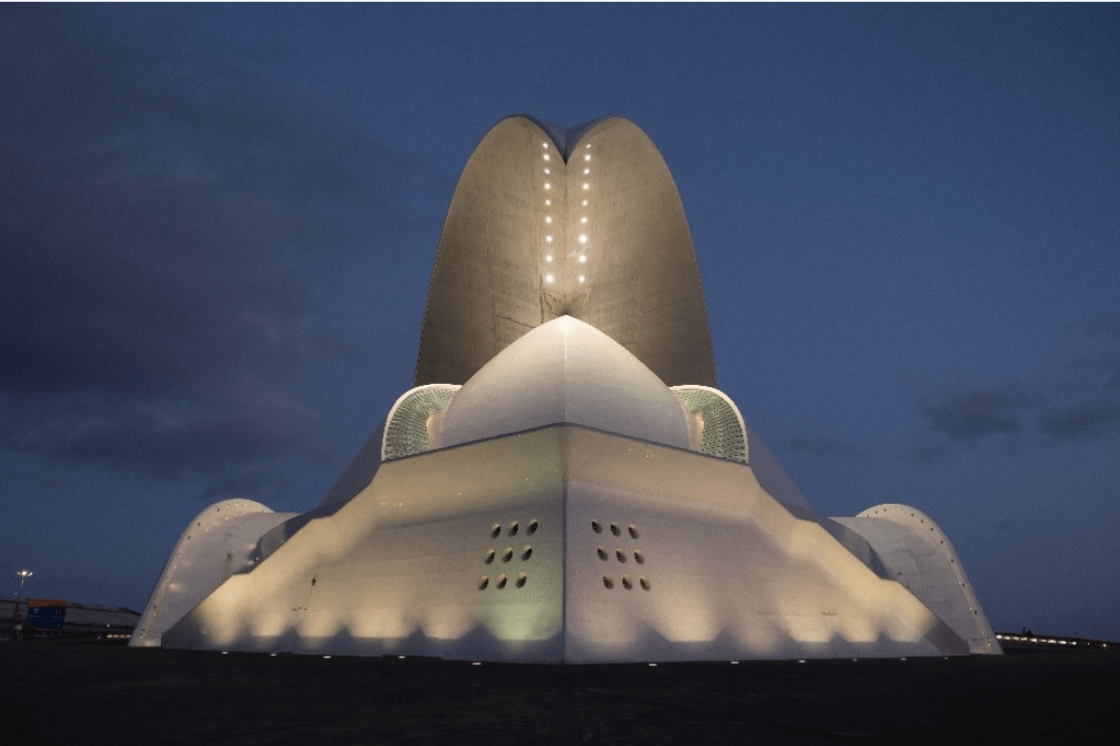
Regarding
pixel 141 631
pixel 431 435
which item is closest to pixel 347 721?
pixel 431 435

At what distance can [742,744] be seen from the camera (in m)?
4.06

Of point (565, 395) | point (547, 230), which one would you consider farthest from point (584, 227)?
point (565, 395)

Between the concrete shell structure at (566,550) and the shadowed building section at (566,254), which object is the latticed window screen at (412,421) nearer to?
the concrete shell structure at (566,550)

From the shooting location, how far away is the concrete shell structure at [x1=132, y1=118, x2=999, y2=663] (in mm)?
11094

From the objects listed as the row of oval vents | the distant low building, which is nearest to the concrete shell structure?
the row of oval vents

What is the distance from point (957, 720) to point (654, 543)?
7.02 metres

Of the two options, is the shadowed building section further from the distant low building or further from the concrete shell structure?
the distant low building

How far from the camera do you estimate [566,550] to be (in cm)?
1074

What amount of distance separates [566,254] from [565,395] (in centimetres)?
1349

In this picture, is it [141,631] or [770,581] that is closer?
[770,581]

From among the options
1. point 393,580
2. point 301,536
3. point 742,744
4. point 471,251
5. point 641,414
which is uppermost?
point 471,251

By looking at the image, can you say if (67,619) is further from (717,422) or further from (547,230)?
(717,422)

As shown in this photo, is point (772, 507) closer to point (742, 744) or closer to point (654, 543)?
point (654, 543)

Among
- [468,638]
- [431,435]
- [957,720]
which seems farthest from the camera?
[431,435]
